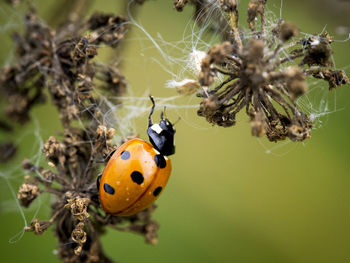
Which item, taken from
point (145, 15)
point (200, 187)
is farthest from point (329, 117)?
point (145, 15)

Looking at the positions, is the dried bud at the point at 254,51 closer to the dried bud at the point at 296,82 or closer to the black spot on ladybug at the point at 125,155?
the dried bud at the point at 296,82

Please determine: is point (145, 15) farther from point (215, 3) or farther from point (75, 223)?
point (75, 223)

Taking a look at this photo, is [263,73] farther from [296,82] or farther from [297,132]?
[297,132]

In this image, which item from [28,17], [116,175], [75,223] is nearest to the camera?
[75,223]

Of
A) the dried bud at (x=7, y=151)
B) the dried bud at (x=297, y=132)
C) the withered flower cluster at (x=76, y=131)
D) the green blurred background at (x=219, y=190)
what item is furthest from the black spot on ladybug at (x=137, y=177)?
the dried bud at (x=7, y=151)

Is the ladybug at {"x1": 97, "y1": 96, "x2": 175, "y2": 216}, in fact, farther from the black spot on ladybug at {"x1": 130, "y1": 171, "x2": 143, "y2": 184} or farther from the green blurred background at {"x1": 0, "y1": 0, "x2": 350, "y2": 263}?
the green blurred background at {"x1": 0, "y1": 0, "x2": 350, "y2": 263}

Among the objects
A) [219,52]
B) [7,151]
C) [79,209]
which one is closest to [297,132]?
[219,52]
